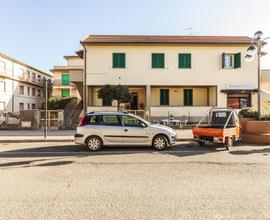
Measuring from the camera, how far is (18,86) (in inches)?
1580

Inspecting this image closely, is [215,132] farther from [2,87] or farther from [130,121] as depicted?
[2,87]

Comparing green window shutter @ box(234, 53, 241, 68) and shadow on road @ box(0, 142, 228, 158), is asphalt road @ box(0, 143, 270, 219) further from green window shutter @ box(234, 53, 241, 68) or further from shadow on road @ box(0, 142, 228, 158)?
green window shutter @ box(234, 53, 241, 68)

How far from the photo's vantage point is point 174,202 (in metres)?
4.40

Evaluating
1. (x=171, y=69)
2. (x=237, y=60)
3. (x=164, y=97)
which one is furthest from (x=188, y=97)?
(x=237, y=60)

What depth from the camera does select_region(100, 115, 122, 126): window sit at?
9.99 metres

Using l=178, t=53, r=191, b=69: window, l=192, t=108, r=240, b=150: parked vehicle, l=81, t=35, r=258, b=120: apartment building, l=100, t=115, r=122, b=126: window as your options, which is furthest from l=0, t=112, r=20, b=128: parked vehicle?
l=178, t=53, r=191, b=69: window

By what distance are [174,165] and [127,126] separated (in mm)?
3302

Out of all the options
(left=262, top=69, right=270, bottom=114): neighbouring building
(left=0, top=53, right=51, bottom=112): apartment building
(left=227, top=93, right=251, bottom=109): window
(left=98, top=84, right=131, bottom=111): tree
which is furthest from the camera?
(left=0, top=53, right=51, bottom=112): apartment building

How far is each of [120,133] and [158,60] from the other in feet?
43.8

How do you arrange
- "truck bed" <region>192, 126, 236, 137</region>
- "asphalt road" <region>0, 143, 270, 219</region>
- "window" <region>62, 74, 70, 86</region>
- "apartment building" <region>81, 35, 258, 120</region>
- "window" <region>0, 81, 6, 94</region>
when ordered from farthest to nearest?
"window" <region>62, 74, 70, 86</region>, "window" <region>0, 81, 6, 94</region>, "apartment building" <region>81, 35, 258, 120</region>, "truck bed" <region>192, 126, 236, 137</region>, "asphalt road" <region>0, 143, 270, 219</region>

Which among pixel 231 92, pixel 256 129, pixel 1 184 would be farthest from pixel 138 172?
pixel 231 92

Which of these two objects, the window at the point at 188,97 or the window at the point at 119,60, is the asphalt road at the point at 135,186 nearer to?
the window at the point at 119,60

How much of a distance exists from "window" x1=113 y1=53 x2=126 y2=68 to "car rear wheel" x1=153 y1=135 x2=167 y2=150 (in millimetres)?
12978

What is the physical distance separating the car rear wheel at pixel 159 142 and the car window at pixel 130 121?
A: 990 mm
